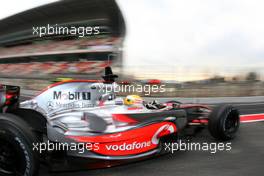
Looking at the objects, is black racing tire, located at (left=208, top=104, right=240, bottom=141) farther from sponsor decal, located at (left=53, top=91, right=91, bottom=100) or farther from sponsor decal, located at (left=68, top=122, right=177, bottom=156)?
sponsor decal, located at (left=53, top=91, right=91, bottom=100)

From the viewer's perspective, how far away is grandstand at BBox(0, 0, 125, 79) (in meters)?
27.6

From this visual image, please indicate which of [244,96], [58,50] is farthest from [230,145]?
[58,50]

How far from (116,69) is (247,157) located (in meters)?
10.5

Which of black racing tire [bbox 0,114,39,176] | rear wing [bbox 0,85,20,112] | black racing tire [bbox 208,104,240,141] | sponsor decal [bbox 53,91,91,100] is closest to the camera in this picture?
black racing tire [bbox 0,114,39,176]

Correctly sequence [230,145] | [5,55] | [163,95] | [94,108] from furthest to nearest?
[5,55] < [163,95] < [230,145] < [94,108]

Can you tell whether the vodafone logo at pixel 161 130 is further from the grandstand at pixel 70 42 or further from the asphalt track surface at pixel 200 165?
the grandstand at pixel 70 42

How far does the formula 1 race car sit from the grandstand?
18.3m

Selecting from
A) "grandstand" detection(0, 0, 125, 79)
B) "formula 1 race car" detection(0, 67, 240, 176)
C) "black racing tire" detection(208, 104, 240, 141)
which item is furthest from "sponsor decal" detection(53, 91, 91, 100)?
"grandstand" detection(0, 0, 125, 79)

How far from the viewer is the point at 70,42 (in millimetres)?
33250

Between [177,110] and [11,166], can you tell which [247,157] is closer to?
[177,110]

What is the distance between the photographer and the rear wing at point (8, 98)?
3.57 m

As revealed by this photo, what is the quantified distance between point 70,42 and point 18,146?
31.3m

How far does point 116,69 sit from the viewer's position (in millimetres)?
14422

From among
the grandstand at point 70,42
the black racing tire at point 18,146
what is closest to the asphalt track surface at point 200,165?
the black racing tire at point 18,146
